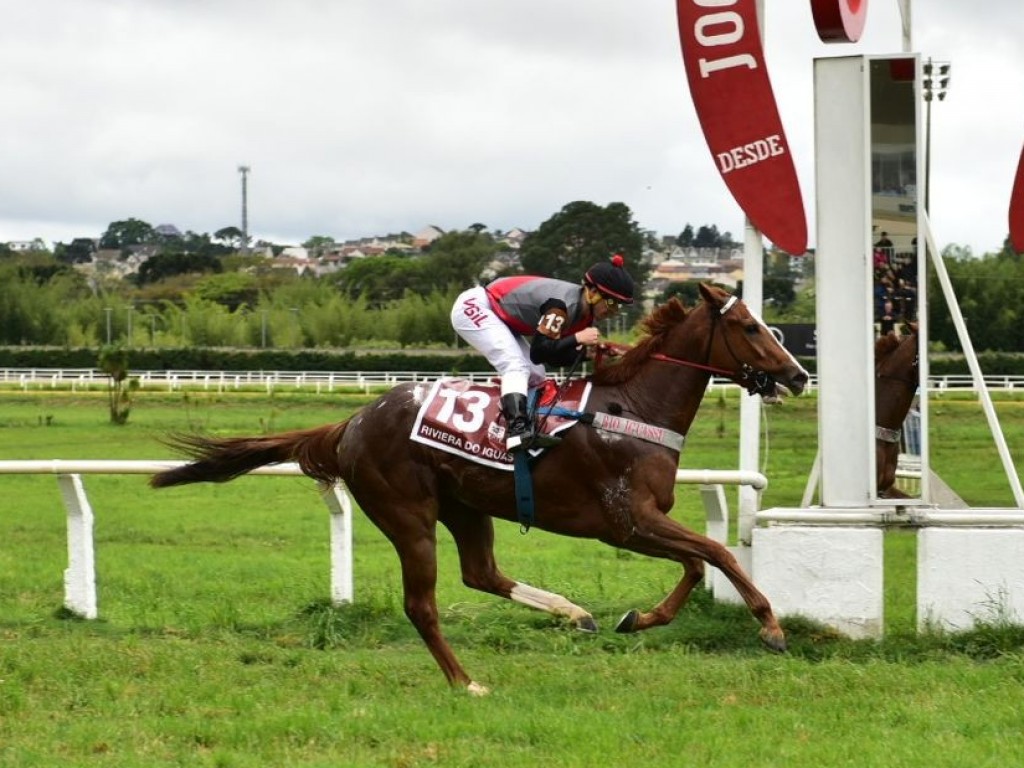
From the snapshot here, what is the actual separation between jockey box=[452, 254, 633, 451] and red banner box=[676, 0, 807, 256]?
1.13m

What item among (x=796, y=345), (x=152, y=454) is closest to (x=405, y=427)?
(x=152, y=454)

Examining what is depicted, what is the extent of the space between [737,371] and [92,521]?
12.4 feet

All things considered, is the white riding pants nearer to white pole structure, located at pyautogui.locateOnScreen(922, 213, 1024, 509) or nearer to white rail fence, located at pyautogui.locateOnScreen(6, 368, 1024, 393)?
white pole structure, located at pyautogui.locateOnScreen(922, 213, 1024, 509)

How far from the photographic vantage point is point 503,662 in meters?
7.03

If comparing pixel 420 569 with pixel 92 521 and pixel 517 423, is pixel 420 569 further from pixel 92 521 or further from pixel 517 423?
pixel 92 521

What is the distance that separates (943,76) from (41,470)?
5475 millimetres

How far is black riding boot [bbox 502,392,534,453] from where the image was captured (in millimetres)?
6941

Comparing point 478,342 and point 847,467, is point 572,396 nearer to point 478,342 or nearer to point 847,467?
point 478,342

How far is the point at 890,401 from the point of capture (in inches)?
325

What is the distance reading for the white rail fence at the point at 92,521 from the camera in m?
8.40

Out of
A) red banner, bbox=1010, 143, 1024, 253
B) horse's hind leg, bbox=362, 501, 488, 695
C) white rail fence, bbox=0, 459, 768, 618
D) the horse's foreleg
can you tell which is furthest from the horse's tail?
red banner, bbox=1010, 143, 1024, 253

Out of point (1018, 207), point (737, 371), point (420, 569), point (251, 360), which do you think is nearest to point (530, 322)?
point (737, 371)

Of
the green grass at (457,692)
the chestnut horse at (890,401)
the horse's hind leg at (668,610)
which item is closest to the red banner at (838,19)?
the chestnut horse at (890,401)

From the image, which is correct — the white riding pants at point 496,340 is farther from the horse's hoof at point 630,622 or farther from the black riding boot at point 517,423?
the horse's hoof at point 630,622
